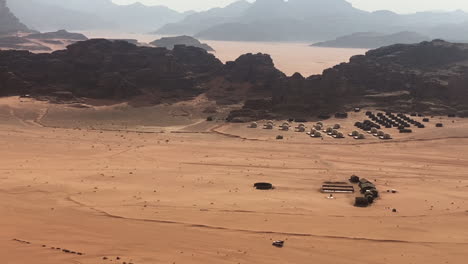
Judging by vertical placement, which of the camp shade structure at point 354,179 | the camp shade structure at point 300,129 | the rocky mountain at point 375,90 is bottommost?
the camp shade structure at point 354,179

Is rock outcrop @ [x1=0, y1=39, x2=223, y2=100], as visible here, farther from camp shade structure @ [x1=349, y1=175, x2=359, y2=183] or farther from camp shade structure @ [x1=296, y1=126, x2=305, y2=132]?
camp shade structure @ [x1=349, y1=175, x2=359, y2=183]

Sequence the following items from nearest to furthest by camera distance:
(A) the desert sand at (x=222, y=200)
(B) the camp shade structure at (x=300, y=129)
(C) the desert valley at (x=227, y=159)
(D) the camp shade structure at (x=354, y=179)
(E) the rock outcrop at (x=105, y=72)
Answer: (A) the desert sand at (x=222, y=200) < (C) the desert valley at (x=227, y=159) < (D) the camp shade structure at (x=354, y=179) < (B) the camp shade structure at (x=300, y=129) < (E) the rock outcrop at (x=105, y=72)

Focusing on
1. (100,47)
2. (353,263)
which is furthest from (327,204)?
(100,47)

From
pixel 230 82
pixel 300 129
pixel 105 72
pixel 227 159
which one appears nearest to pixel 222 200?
pixel 227 159

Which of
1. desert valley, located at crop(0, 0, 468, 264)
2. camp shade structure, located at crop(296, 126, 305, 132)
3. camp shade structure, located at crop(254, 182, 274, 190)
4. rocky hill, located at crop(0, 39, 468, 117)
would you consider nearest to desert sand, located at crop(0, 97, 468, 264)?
desert valley, located at crop(0, 0, 468, 264)

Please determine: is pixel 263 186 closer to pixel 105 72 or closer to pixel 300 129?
pixel 300 129

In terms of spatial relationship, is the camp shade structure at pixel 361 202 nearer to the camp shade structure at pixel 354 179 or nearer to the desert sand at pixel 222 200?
the desert sand at pixel 222 200

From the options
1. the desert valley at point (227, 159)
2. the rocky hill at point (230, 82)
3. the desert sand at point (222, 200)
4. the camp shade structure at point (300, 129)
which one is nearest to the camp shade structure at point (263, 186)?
the desert valley at point (227, 159)
